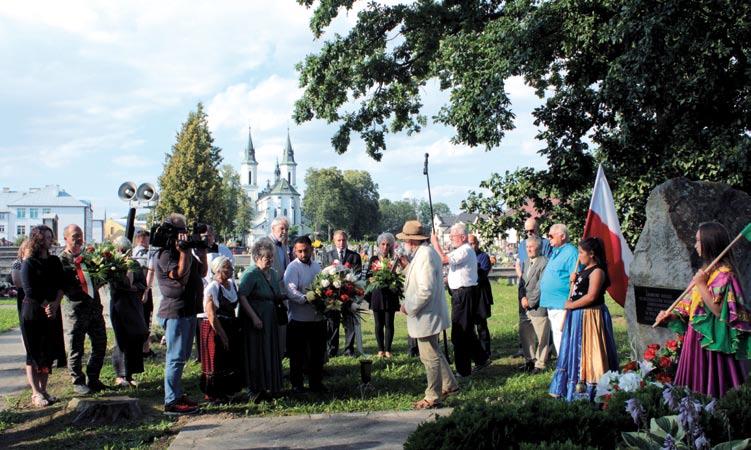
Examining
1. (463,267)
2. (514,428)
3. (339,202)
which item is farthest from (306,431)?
(339,202)

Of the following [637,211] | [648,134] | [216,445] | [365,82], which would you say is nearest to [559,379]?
[216,445]

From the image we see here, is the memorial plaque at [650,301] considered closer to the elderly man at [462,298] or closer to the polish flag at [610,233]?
the polish flag at [610,233]

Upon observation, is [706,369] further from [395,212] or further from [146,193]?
[395,212]

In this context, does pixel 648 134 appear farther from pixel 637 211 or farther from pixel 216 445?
pixel 216 445

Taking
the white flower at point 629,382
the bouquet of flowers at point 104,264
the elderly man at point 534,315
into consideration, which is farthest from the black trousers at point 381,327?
the white flower at point 629,382

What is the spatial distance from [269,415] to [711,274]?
171 inches

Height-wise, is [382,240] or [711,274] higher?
[382,240]

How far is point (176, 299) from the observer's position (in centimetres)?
701

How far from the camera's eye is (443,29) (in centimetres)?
1575

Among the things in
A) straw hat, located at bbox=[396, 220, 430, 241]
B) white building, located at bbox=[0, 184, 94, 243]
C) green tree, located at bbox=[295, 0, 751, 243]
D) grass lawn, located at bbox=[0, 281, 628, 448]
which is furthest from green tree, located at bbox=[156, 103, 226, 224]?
white building, located at bbox=[0, 184, 94, 243]

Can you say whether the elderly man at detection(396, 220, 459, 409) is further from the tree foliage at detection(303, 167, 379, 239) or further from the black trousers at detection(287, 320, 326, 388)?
the tree foliage at detection(303, 167, 379, 239)

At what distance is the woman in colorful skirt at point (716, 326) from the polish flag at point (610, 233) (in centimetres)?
257

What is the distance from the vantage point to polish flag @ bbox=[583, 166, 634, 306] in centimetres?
811

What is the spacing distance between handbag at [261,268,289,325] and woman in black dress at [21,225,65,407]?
2.32 metres
